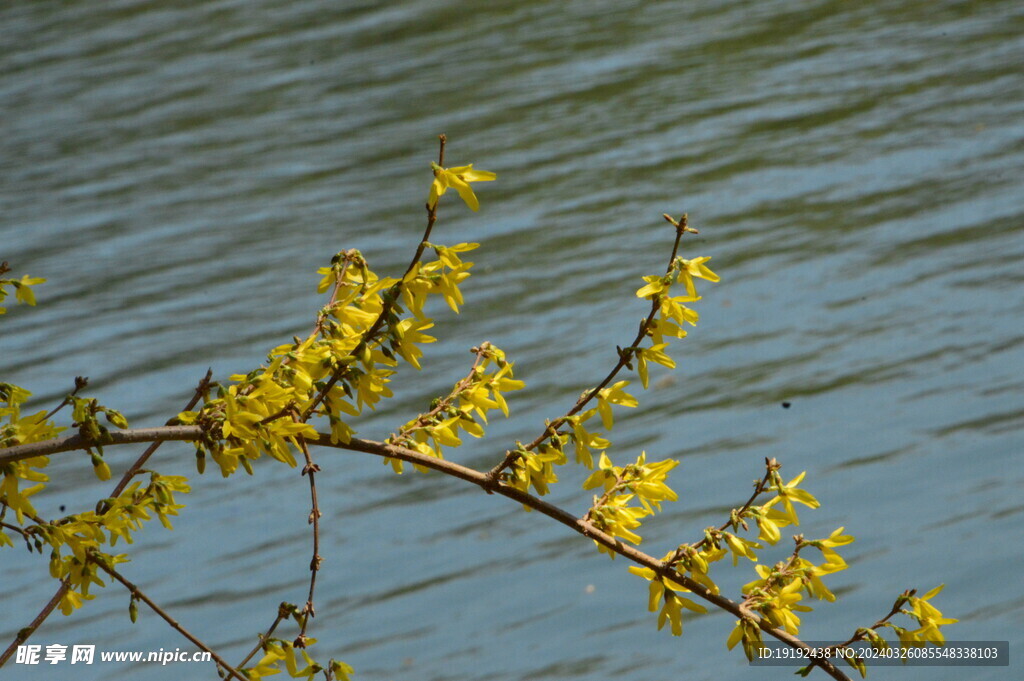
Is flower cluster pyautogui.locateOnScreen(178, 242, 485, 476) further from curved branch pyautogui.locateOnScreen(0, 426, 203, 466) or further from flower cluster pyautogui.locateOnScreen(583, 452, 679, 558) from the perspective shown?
flower cluster pyautogui.locateOnScreen(583, 452, 679, 558)

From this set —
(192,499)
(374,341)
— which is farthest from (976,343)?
(374,341)

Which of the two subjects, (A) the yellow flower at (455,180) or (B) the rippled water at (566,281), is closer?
(A) the yellow flower at (455,180)

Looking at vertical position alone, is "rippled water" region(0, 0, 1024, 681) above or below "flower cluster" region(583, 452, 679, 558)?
below

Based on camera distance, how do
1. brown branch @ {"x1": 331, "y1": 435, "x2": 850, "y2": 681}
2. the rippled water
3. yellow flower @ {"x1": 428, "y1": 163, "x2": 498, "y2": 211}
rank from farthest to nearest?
the rippled water, brown branch @ {"x1": 331, "y1": 435, "x2": 850, "y2": 681}, yellow flower @ {"x1": 428, "y1": 163, "x2": 498, "y2": 211}

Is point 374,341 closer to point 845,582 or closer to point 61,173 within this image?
point 845,582

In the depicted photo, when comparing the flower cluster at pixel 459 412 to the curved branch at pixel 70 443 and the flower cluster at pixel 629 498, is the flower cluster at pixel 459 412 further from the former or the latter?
the curved branch at pixel 70 443

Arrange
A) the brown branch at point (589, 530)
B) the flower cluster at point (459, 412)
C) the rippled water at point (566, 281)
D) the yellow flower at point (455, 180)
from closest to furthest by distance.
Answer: the yellow flower at point (455, 180) < the brown branch at point (589, 530) < the flower cluster at point (459, 412) < the rippled water at point (566, 281)

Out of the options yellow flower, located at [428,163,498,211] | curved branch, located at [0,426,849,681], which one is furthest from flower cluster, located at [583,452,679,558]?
yellow flower, located at [428,163,498,211]

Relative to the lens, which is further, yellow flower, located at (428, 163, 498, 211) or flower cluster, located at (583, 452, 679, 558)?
flower cluster, located at (583, 452, 679, 558)

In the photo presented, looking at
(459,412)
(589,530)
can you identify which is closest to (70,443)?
(459,412)

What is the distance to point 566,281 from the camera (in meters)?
5.99

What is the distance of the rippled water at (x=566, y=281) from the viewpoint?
13.0ft

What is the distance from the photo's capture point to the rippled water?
397 centimetres

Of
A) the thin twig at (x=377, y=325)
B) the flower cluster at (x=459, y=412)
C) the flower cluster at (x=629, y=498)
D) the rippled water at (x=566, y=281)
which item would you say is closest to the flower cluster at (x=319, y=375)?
the thin twig at (x=377, y=325)
